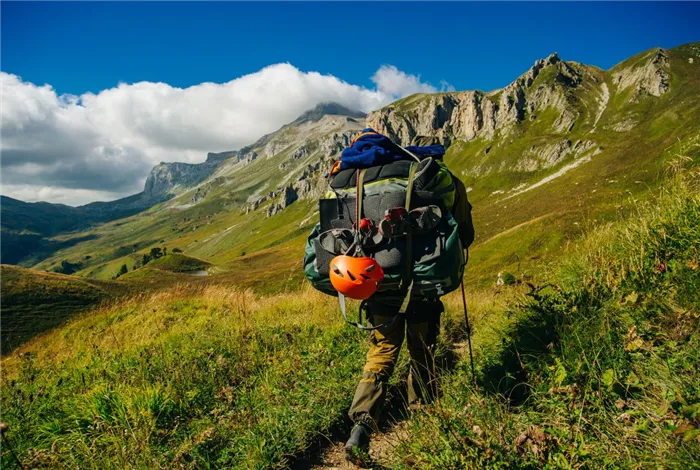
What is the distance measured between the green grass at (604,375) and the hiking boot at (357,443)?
1.71ft

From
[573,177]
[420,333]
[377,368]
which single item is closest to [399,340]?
[420,333]

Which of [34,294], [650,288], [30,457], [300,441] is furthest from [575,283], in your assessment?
[34,294]

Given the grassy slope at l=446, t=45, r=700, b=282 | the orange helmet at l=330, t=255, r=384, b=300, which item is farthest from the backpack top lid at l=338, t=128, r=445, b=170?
the grassy slope at l=446, t=45, r=700, b=282

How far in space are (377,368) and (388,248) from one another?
135 centimetres

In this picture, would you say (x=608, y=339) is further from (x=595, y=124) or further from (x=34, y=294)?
(x=595, y=124)

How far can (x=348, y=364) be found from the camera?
5.19 meters

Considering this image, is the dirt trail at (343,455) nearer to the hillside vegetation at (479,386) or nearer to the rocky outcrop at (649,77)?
the hillside vegetation at (479,386)

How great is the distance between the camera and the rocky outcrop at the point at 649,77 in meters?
176

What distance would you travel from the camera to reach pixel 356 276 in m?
3.38

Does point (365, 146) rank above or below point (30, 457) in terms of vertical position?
above

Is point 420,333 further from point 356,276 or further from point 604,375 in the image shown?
point 604,375

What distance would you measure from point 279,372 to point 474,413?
279 cm

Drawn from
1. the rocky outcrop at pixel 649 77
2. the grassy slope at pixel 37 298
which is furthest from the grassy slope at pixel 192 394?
the rocky outcrop at pixel 649 77

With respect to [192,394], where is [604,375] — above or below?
above
